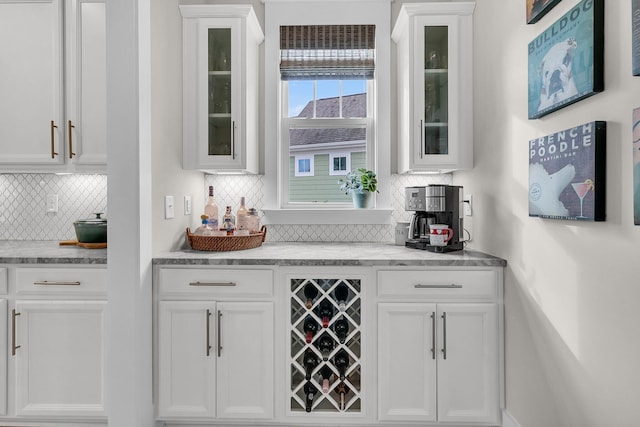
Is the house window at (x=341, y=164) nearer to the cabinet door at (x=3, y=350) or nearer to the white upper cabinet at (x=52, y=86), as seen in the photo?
the white upper cabinet at (x=52, y=86)

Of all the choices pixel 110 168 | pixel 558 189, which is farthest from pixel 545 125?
pixel 110 168

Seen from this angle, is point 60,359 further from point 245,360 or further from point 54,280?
point 245,360

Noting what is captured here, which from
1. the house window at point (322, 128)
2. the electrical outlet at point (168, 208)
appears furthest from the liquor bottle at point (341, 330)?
the electrical outlet at point (168, 208)

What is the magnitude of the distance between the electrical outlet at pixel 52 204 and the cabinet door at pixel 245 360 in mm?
1599

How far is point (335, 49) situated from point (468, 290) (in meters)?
1.89

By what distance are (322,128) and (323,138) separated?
75mm

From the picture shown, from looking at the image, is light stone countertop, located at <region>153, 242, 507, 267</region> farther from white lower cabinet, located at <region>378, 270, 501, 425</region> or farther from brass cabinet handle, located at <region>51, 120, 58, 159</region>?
brass cabinet handle, located at <region>51, 120, 58, 159</region>

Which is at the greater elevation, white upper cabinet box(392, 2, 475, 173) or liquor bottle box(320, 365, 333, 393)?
white upper cabinet box(392, 2, 475, 173)

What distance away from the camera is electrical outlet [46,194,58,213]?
8.55ft

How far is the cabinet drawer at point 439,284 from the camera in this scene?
1915 mm

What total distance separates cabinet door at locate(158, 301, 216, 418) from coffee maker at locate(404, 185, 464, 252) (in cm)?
130

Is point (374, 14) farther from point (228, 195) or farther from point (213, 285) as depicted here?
point (213, 285)

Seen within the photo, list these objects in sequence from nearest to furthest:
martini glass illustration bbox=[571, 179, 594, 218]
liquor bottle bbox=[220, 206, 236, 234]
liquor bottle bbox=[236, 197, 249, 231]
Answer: martini glass illustration bbox=[571, 179, 594, 218], liquor bottle bbox=[220, 206, 236, 234], liquor bottle bbox=[236, 197, 249, 231]

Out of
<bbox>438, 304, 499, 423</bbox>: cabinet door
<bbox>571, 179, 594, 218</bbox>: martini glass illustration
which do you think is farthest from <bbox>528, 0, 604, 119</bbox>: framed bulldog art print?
<bbox>438, 304, 499, 423</bbox>: cabinet door
